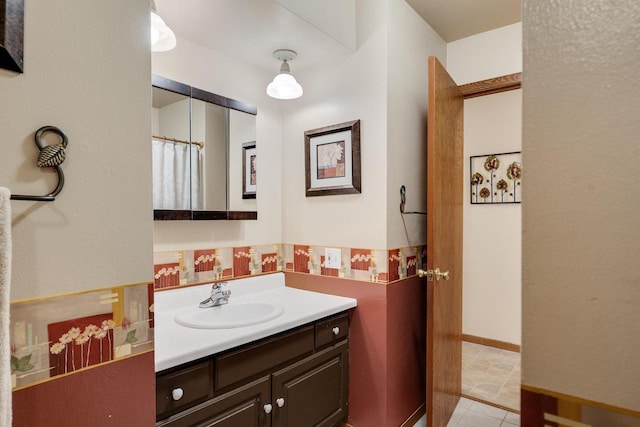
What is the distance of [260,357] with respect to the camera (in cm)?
144

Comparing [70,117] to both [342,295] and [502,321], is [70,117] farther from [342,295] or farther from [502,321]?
[502,321]

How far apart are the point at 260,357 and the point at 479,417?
5.11ft

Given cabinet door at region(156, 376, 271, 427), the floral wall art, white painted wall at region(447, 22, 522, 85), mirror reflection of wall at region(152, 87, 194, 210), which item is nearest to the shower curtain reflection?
mirror reflection of wall at region(152, 87, 194, 210)

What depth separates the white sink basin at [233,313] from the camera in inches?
61.6

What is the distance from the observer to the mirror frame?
5.51 feet

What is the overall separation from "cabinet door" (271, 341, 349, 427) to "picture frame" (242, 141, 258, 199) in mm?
996

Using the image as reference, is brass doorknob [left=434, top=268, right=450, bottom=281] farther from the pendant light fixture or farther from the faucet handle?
the pendant light fixture

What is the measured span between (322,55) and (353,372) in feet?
5.85

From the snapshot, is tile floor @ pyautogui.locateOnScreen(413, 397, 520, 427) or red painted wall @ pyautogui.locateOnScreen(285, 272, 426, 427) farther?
tile floor @ pyautogui.locateOnScreen(413, 397, 520, 427)

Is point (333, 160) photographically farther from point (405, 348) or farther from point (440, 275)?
point (405, 348)

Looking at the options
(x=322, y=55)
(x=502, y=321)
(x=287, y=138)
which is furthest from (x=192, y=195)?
(x=502, y=321)

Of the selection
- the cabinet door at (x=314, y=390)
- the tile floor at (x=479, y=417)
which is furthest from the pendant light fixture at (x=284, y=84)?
the tile floor at (x=479, y=417)

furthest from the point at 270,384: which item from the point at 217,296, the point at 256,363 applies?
the point at 217,296

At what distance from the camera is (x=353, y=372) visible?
1.94m
